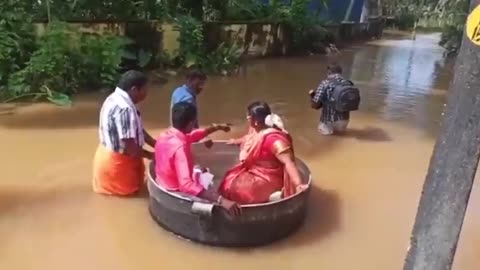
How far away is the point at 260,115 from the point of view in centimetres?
460

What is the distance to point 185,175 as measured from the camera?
4305 mm

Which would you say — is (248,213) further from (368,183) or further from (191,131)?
(368,183)

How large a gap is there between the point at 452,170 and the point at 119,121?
10.3 feet

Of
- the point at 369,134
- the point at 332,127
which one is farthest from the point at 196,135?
the point at 369,134

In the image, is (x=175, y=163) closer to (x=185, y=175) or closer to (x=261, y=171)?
(x=185, y=175)

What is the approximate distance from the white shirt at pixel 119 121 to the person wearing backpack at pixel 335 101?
10.4ft

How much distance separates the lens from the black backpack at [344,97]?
7.27m

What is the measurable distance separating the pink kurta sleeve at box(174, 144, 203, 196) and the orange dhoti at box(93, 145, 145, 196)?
908mm

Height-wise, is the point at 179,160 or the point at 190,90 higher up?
the point at 190,90

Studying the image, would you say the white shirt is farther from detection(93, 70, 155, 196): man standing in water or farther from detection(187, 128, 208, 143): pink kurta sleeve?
detection(187, 128, 208, 143): pink kurta sleeve

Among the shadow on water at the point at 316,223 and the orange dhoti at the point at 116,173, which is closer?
the shadow on water at the point at 316,223

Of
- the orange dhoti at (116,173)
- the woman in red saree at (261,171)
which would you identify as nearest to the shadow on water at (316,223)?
the woman in red saree at (261,171)

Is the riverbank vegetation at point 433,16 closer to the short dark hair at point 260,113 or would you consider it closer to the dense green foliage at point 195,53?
the dense green foliage at point 195,53

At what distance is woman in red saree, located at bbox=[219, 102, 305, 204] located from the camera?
14.8ft
